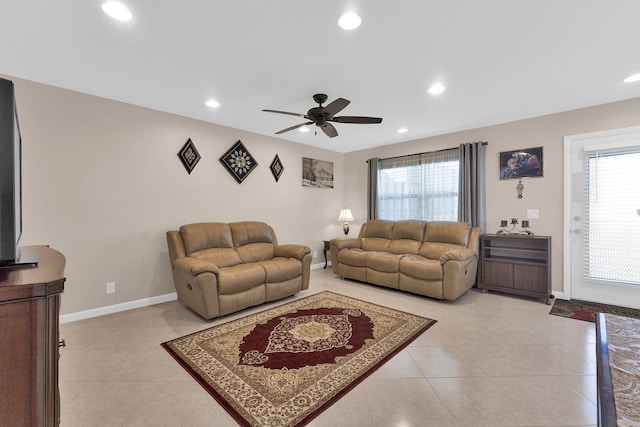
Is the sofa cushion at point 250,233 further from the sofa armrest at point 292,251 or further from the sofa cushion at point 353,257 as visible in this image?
the sofa cushion at point 353,257

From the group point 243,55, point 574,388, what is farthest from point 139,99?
point 574,388

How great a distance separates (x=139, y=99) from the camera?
129 inches

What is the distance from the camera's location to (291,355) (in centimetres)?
229

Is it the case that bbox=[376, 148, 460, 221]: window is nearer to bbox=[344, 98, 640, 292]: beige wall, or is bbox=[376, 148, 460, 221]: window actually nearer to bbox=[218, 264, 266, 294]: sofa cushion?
bbox=[344, 98, 640, 292]: beige wall

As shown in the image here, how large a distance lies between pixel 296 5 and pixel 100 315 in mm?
3666

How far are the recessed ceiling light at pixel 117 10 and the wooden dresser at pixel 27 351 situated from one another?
6.13 feet

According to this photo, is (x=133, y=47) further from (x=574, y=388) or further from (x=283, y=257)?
(x=574, y=388)

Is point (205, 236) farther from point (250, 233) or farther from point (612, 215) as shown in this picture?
point (612, 215)

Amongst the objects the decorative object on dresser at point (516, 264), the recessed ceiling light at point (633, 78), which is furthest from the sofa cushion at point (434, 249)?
the recessed ceiling light at point (633, 78)

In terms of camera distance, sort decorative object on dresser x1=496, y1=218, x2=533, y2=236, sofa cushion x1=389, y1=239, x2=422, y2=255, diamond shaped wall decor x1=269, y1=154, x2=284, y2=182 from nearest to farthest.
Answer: decorative object on dresser x1=496, y1=218, x2=533, y2=236 → sofa cushion x1=389, y1=239, x2=422, y2=255 → diamond shaped wall decor x1=269, y1=154, x2=284, y2=182

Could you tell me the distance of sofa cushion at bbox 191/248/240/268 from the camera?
136 inches

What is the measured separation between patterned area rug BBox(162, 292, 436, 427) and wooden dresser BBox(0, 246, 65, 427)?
1141mm

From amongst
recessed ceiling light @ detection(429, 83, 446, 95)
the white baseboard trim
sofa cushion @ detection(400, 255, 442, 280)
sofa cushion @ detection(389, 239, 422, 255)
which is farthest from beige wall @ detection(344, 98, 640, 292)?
the white baseboard trim

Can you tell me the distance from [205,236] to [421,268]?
9.47 ft
